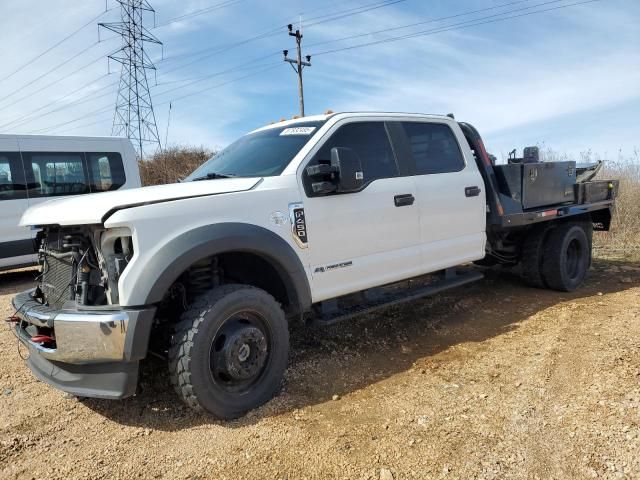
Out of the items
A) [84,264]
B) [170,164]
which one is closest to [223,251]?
[84,264]

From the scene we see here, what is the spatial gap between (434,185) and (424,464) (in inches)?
100

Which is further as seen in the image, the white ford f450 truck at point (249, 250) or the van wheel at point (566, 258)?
the van wheel at point (566, 258)

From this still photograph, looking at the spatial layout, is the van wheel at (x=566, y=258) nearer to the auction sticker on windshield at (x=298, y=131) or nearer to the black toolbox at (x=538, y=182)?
the black toolbox at (x=538, y=182)

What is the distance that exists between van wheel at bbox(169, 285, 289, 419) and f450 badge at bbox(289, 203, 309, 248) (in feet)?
1.53

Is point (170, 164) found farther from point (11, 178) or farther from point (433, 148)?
point (433, 148)

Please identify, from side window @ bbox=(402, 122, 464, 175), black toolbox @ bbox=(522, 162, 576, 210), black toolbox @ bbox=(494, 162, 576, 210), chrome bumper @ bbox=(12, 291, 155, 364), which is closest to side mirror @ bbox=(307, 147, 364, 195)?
side window @ bbox=(402, 122, 464, 175)

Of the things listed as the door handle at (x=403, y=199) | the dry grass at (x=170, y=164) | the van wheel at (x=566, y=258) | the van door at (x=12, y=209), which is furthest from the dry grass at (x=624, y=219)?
the dry grass at (x=170, y=164)

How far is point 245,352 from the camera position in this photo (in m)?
3.16

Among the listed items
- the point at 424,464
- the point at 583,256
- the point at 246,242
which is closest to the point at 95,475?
the point at 246,242

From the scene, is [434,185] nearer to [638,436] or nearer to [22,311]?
[638,436]

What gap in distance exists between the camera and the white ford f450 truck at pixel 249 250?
2855 mm

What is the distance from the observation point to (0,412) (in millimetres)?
3330

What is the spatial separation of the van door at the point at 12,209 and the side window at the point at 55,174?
0.16m

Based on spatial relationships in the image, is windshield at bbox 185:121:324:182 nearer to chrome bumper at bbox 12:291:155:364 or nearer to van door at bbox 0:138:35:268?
chrome bumper at bbox 12:291:155:364
